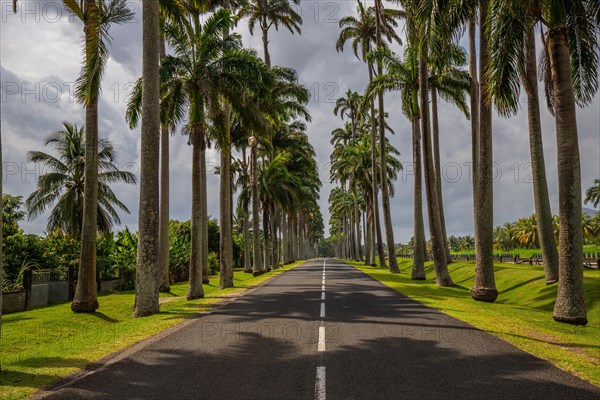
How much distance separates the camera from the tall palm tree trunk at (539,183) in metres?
17.6

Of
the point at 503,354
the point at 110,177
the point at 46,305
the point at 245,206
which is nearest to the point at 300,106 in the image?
the point at 245,206

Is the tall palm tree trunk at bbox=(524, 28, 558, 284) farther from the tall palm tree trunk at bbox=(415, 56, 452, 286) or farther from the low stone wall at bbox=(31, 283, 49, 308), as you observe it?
the low stone wall at bbox=(31, 283, 49, 308)

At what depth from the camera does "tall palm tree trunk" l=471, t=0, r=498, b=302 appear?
623 inches

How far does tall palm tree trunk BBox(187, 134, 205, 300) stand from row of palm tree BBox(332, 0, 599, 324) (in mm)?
10273

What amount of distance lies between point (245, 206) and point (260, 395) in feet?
119

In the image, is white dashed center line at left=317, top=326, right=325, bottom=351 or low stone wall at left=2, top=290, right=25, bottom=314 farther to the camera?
low stone wall at left=2, top=290, right=25, bottom=314

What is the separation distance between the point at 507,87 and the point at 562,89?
5.20ft

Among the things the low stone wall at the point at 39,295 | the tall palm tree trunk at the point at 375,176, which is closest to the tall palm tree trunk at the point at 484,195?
the low stone wall at the point at 39,295

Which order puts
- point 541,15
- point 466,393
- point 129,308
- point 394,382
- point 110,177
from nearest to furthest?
point 466,393 < point 394,382 < point 541,15 < point 129,308 < point 110,177

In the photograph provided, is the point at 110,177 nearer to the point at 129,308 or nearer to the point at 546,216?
the point at 129,308

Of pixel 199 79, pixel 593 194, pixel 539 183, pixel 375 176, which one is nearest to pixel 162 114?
pixel 199 79

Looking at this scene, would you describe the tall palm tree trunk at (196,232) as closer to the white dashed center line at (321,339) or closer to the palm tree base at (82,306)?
the palm tree base at (82,306)

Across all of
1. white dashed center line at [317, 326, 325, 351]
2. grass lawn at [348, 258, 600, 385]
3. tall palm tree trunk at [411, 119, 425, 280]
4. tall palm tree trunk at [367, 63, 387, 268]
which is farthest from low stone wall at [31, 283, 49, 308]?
tall palm tree trunk at [367, 63, 387, 268]

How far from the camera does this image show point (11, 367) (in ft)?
25.0
